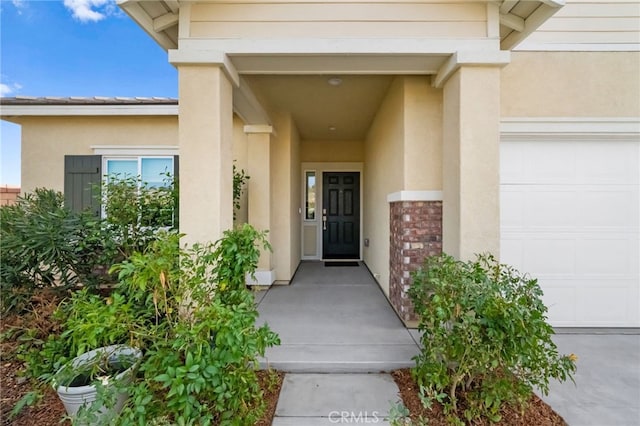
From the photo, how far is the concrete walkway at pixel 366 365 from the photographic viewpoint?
2287mm

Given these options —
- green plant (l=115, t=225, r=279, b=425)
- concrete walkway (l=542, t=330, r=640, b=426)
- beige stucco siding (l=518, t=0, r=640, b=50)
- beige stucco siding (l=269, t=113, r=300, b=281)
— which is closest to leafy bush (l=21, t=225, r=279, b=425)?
green plant (l=115, t=225, r=279, b=425)

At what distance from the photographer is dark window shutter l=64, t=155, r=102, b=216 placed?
549 cm

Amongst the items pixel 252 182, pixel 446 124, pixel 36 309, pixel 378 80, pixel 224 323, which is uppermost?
pixel 378 80

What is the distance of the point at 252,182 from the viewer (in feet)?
17.6

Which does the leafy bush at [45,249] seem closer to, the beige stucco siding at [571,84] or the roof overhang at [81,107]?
the roof overhang at [81,107]

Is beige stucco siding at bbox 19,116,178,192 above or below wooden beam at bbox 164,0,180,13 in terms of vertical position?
below

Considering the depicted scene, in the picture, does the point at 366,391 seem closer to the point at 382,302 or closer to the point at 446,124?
the point at 382,302

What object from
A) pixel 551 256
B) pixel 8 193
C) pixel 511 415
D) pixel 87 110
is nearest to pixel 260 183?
pixel 87 110

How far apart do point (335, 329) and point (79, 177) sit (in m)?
5.29

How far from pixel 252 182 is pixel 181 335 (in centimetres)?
366

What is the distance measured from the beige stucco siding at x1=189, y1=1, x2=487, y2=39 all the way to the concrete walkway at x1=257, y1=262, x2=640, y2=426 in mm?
3001

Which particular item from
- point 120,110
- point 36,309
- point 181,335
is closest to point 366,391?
point 181,335

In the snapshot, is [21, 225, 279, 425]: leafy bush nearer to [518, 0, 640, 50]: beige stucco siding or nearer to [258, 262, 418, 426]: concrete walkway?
[258, 262, 418, 426]: concrete walkway

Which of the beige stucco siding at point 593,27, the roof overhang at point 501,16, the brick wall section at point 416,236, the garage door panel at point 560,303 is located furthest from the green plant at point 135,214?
the beige stucco siding at point 593,27
